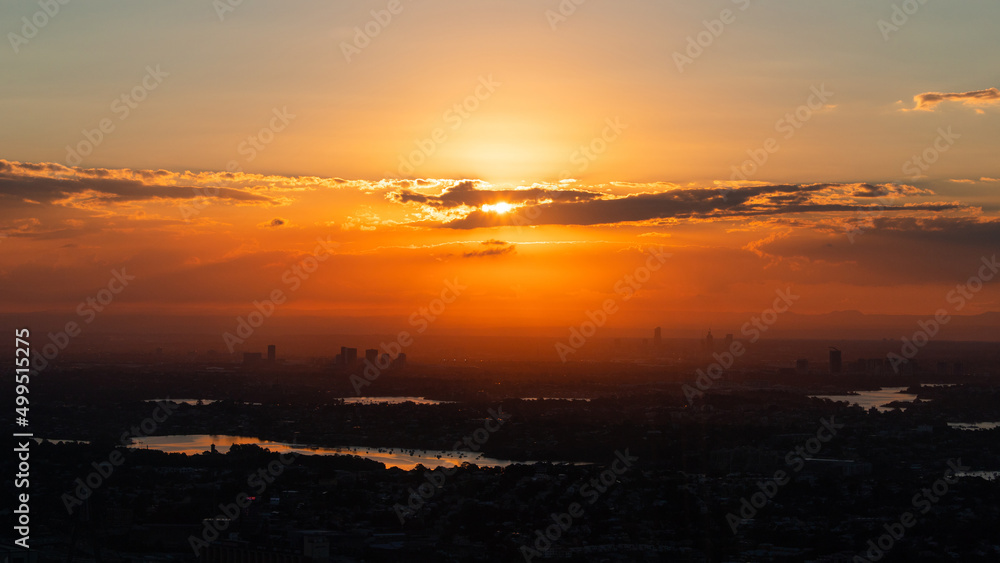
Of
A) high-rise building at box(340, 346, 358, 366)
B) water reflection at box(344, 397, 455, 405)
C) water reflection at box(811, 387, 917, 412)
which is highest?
high-rise building at box(340, 346, 358, 366)

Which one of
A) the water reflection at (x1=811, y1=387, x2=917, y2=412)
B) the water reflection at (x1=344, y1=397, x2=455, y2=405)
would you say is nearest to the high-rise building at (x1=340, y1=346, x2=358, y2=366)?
the water reflection at (x1=344, y1=397, x2=455, y2=405)

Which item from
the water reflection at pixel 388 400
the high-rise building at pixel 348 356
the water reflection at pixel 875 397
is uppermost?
the high-rise building at pixel 348 356

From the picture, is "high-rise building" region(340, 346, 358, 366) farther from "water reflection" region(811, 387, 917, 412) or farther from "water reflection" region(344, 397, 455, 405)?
"water reflection" region(811, 387, 917, 412)

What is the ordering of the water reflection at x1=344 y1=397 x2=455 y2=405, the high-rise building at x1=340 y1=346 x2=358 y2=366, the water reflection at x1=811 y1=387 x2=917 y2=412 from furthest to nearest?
the high-rise building at x1=340 y1=346 x2=358 y2=366, the water reflection at x1=344 y1=397 x2=455 y2=405, the water reflection at x1=811 y1=387 x2=917 y2=412

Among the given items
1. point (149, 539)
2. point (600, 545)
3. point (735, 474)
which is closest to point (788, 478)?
point (735, 474)

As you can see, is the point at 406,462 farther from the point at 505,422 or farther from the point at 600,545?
the point at 600,545

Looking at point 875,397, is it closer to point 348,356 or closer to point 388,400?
point 388,400

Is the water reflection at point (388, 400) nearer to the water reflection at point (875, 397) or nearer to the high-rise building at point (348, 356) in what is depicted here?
the water reflection at point (875, 397)

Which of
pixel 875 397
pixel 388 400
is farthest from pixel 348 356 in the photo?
pixel 875 397

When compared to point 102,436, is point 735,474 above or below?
below

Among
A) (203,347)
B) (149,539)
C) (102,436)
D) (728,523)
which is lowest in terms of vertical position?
(728,523)

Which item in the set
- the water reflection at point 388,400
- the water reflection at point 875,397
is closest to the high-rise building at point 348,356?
the water reflection at point 388,400
